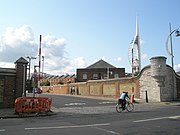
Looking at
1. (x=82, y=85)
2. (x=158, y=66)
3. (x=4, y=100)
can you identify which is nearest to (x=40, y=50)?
(x=4, y=100)

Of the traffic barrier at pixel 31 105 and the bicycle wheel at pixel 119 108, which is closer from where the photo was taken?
the traffic barrier at pixel 31 105

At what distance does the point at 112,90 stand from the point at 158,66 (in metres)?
12.5

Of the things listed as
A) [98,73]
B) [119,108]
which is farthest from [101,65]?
[119,108]

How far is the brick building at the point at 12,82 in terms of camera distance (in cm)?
1991

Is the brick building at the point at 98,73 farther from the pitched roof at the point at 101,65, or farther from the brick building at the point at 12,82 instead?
the brick building at the point at 12,82

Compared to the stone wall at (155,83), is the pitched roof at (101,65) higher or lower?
higher

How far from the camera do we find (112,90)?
1604 inches

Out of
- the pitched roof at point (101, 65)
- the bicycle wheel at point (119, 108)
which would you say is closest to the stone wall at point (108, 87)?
the bicycle wheel at point (119, 108)

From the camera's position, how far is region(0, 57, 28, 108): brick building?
65.3ft

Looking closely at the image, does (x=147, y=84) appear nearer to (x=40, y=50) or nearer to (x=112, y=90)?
(x=112, y=90)

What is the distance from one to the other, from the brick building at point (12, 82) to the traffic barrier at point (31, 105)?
12.7 feet

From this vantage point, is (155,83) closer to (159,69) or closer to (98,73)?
(159,69)

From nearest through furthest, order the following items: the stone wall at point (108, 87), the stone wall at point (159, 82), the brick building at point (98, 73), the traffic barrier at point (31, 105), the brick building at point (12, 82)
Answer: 1. the traffic barrier at point (31, 105)
2. the brick building at point (12, 82)
3. the stone wall at point (159, 82)
4. the stone wall at point (108, 87)
5. the brick building at point (98, 73)

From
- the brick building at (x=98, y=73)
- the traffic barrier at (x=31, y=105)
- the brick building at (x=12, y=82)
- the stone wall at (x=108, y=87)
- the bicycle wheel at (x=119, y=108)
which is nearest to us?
the traffic barrier at (x=31, y=105)
